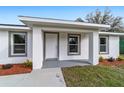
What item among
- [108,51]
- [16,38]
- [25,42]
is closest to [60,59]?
[25,42]

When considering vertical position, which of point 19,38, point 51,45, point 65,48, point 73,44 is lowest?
point 65,48

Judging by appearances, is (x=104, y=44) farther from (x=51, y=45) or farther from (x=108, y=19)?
(x=108, y=19)

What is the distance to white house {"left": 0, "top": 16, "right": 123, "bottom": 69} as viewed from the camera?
8086mm

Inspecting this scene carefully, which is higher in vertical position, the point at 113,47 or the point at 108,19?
the point at 108,19

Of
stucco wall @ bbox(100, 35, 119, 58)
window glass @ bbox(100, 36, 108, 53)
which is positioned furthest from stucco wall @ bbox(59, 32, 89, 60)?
stucco wall @ bbox(100, 35, 119, 58)

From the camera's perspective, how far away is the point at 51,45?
11.0 m

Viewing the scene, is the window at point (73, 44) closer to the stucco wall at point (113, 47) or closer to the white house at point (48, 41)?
the white house at point (48, 41)

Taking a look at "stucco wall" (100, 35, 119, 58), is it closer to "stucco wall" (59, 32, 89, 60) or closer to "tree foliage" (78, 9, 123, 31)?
"stucco wall" (59, 32, 89, 60)

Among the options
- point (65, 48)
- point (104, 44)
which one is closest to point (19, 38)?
point (65, 48)

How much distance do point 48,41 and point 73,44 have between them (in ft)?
7.45

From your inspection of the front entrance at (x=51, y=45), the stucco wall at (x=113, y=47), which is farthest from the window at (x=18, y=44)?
the stucco wall at (x=113, y=47)
